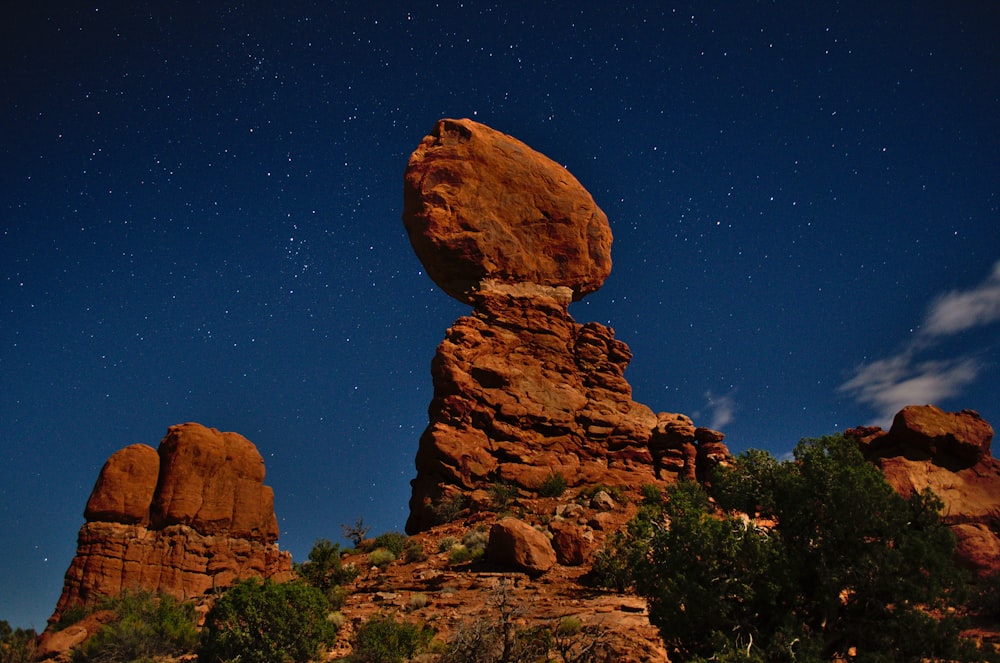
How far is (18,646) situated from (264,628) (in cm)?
808

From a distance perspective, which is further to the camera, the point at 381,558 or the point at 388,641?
the point at 381,558

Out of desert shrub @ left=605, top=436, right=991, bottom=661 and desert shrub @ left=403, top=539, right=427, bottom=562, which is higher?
desert shrub @ left=403, top=539, right=427, bottom=562

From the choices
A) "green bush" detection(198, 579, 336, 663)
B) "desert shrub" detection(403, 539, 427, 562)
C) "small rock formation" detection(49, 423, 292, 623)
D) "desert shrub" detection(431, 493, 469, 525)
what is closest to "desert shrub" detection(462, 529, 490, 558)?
"desert shrub" detection(403, 539, 427, 562)

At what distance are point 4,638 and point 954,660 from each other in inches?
889

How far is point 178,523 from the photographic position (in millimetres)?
23562

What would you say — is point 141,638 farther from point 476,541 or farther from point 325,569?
point 476,541

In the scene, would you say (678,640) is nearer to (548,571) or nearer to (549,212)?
(548,571)

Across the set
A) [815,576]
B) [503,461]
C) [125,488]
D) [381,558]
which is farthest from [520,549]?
[125,488]

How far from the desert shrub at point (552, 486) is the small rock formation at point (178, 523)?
36.6ft

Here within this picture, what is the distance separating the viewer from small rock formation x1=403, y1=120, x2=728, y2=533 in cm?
2956

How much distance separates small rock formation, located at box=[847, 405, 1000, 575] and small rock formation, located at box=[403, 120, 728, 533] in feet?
30.9

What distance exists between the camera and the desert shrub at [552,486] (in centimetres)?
2853

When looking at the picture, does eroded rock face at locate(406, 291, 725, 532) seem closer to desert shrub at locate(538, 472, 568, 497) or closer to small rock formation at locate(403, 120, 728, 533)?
small rock formation at locate(403, 120, 728, 533)

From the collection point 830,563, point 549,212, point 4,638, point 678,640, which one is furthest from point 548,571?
point 549,212
